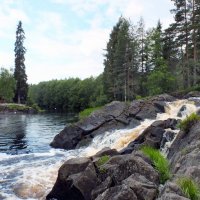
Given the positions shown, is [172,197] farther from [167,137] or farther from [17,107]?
[17,107]

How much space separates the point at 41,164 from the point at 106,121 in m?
10.8

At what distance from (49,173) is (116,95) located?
55.8 m

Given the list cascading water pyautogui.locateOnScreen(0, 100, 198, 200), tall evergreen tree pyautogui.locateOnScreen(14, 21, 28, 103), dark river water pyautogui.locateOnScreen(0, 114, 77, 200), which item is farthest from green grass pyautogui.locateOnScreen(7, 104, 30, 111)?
cascading water pyautogui.locateOnScreen(0, 100, 198, 200)

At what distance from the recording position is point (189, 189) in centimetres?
896

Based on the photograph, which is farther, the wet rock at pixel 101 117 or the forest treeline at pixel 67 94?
the forest treeline at pixel 67 94

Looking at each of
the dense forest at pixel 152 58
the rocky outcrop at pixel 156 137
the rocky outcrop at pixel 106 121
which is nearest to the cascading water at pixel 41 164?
the rocky outcrop at pixel 106 121

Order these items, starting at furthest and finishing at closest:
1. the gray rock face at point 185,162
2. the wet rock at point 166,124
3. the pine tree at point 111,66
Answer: the pine tree at point 111,66
the wet rock at point 166,124
the gray rock face at point 185,162

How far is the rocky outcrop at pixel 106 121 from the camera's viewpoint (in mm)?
30420

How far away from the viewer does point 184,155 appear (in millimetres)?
12672

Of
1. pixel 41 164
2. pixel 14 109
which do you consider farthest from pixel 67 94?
pixel 41 164

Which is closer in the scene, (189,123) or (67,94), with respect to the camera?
(189,123)

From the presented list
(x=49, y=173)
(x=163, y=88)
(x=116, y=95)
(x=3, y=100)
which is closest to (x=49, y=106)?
(x=3, y=100)

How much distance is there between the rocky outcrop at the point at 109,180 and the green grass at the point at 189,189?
0.93 meters

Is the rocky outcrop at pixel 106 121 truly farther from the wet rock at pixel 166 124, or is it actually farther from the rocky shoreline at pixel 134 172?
the rocky shoreline at pixel 134 172
